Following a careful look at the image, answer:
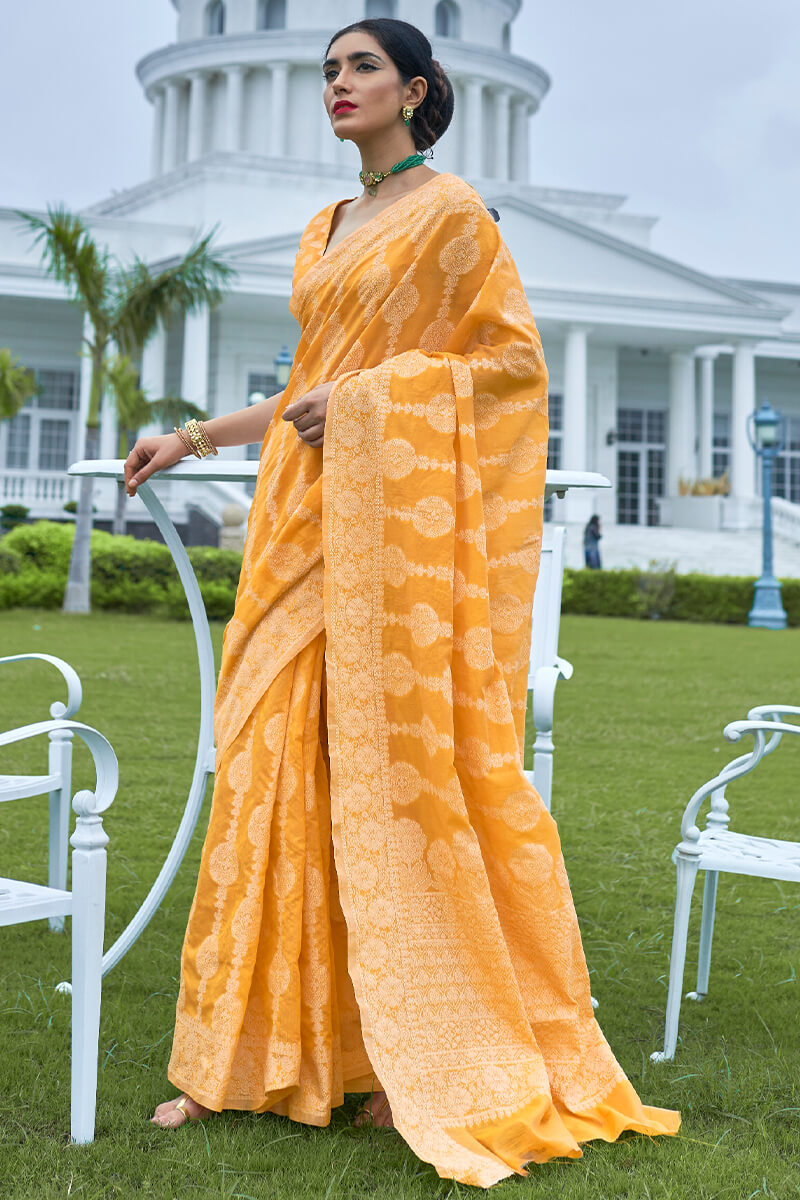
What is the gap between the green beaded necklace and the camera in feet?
7.57

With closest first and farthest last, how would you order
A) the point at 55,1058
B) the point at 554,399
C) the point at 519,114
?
the point at 55,1058
the point at 554,399
the point at 519,114

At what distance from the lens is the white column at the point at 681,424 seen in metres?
24.3

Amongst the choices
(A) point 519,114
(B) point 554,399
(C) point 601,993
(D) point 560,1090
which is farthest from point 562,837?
(A) point 519,114

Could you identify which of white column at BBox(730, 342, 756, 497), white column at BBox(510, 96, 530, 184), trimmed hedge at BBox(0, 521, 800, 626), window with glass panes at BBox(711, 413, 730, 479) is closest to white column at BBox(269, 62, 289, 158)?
white column at BBox(510, 96, 530, 184)

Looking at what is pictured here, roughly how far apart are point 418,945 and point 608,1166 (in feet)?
1.54

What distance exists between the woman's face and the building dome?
102 feet

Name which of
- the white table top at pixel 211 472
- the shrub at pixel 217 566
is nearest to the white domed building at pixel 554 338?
the shrub at pixel 217 566

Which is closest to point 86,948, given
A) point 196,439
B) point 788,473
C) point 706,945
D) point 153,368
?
Answer: point 196,439

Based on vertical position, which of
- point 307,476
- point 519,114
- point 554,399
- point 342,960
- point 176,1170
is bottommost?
point 176,1170

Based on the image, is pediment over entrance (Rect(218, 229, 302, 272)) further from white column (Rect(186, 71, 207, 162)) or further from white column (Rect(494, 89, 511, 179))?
white column (Rect(494, 89, 511, 179))

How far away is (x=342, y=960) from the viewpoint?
7.08 feet

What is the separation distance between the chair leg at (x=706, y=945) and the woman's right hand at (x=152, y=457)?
1599mm

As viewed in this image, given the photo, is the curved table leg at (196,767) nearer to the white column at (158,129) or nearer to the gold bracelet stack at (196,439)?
the gold bracelet stack at (196,439)

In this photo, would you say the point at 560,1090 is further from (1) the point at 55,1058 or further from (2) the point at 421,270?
(2) the point at 421,270
